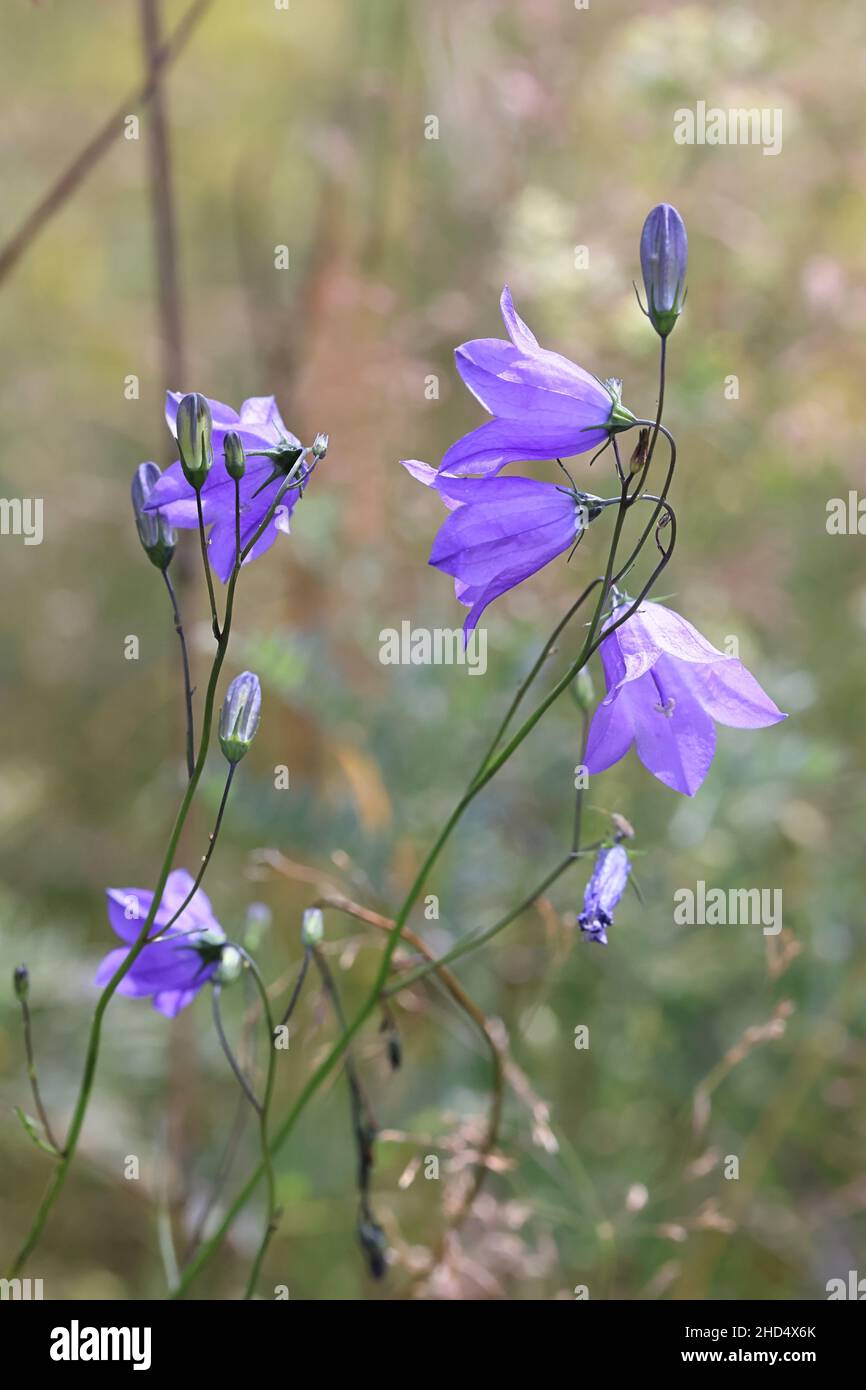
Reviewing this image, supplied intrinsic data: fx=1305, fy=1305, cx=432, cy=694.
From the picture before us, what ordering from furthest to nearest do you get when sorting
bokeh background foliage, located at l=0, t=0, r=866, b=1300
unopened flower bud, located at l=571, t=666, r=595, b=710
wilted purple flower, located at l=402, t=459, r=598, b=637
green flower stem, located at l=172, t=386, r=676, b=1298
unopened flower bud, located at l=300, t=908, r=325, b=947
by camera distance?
bokeh background foliage, located at l=0, t=0, r=866, b=1300
unopened flower bud, located at l=571, t=666, r=595, b=710
unopened flower bud, located at l=300, t=908, r=325, b=947
wilted purple flower, located at l=402, t=459, r=598, b=637
green flower stem, located at l=172, t=386, r=676, b=1298

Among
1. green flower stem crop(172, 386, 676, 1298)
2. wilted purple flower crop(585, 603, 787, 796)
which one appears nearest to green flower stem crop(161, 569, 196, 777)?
green flower stem crop(172, 386, 676, 1298)

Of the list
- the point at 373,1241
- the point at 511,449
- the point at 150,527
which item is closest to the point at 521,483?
the point at 511,449

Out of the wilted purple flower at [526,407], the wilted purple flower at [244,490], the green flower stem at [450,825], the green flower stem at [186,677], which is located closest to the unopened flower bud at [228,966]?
the green flower stem at [450,825]

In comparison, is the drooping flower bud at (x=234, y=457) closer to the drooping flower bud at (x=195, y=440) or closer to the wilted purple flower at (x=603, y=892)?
the drooping flower bud at (x=195, y=440)

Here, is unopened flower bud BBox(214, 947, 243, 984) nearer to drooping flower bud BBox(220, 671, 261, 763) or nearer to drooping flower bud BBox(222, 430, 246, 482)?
drooping flower bud BBox(220, 671, 261, 763)

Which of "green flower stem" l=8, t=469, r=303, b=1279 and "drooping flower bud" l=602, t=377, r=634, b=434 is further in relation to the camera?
"drooping flower bud" l=602, t=377, r=634, b=434

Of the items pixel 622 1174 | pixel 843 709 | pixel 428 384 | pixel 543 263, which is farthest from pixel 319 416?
pixel 622 1174

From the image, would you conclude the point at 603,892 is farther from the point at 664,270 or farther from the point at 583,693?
the point at 664,270
